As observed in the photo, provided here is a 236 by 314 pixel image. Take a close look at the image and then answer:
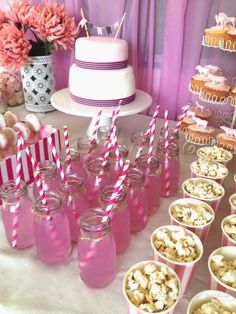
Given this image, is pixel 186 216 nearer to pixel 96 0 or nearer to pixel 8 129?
pixel 8 129

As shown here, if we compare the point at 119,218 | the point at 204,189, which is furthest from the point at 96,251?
the point at 204,189

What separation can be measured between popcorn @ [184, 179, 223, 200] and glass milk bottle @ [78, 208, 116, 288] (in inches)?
9.4

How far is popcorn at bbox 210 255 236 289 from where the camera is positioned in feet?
1.76

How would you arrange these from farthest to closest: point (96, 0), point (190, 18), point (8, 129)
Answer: point (96, 0)
point (190, 18)
point (8, 129)

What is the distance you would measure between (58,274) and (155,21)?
3.49 feet

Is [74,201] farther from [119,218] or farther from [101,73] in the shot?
[101,73]

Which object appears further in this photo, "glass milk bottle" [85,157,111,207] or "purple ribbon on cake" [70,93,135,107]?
"purple ribbon on cake" [70,93,135,107]

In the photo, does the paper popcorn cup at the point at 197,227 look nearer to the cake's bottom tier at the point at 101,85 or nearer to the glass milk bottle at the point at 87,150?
the glass milk bottle at the point at 87,150

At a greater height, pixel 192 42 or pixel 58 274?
pixel 192 42

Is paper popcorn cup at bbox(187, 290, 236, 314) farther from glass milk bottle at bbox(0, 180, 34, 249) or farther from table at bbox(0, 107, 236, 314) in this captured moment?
glass milk bottle at bbox(0, 180, 34, 249)

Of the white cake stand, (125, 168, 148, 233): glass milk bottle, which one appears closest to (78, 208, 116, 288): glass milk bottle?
(125, 168, 148, 233): glass milk bottle

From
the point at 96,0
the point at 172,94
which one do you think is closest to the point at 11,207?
the point at 172,94

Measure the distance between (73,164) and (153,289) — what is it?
16.4 inches

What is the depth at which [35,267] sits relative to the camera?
2.18 ft
